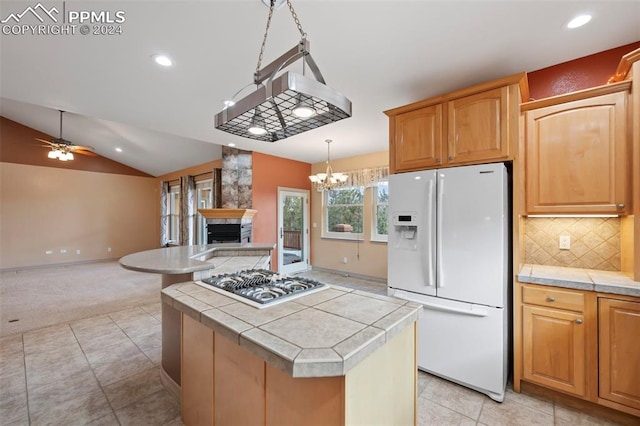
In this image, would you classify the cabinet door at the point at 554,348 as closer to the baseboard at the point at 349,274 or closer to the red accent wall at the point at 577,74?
the red accent wall at the point at 577,74

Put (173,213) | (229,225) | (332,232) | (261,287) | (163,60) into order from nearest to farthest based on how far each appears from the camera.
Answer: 1. (261,287)
2. (163,60)
3. (229,225)
4. (332,232)
5. (173,213)

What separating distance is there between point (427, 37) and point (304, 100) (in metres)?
1.45

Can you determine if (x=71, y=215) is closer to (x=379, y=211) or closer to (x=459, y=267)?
(x=379, y=211)

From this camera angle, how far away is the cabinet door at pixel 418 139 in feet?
7.62

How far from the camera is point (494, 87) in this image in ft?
6.75

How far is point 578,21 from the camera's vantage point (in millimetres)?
1767

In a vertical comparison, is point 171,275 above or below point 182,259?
below

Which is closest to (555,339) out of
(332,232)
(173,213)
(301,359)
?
(301,359)

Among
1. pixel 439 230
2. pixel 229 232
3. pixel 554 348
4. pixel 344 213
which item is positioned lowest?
pixel 554 348

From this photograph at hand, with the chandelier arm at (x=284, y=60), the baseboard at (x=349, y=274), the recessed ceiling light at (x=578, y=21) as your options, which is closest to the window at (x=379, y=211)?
the baseboard at (x=349, y=274)

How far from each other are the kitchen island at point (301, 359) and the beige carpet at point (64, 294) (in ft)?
11.3

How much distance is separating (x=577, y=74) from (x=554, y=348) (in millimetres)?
2243

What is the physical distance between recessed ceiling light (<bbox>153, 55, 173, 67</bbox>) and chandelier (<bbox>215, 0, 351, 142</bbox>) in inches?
56.6

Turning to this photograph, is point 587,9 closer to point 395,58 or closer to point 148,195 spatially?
point 395,58
